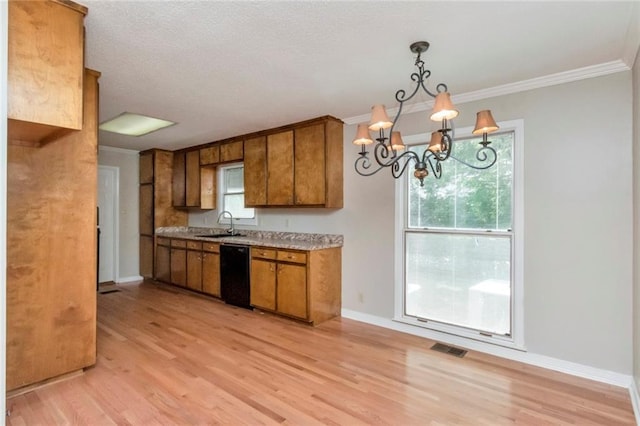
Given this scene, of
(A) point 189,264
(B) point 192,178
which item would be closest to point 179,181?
(B) point 192,178

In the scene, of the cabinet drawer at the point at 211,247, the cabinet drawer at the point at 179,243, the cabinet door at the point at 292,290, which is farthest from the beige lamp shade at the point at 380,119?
the cabinet drawer at the point at 179,243

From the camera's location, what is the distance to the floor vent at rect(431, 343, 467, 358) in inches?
120

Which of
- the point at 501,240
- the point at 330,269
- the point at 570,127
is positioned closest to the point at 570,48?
the point at 570,127

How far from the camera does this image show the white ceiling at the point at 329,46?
6.17 feet

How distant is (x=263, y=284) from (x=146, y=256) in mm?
3181

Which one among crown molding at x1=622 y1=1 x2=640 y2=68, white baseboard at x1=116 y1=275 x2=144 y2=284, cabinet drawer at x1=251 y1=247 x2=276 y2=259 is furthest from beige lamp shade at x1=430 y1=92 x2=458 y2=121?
white baseboard at x1=116 y1=275 x2=144 y2=284

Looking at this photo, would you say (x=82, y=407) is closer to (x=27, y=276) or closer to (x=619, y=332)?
(x=27, y=276)

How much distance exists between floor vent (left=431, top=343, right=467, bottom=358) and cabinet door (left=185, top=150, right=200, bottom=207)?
170 inches

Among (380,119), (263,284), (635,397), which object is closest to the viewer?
(380,119)

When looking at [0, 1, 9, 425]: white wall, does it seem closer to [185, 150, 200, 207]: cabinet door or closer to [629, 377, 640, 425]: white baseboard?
[629, 377, 640, 425]: white baseboard

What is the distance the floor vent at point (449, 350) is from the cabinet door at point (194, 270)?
3.46m

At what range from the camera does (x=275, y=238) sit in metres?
4.82

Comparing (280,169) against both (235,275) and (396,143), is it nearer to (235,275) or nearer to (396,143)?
(235,275)

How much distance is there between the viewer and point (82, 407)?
2.16 meters
